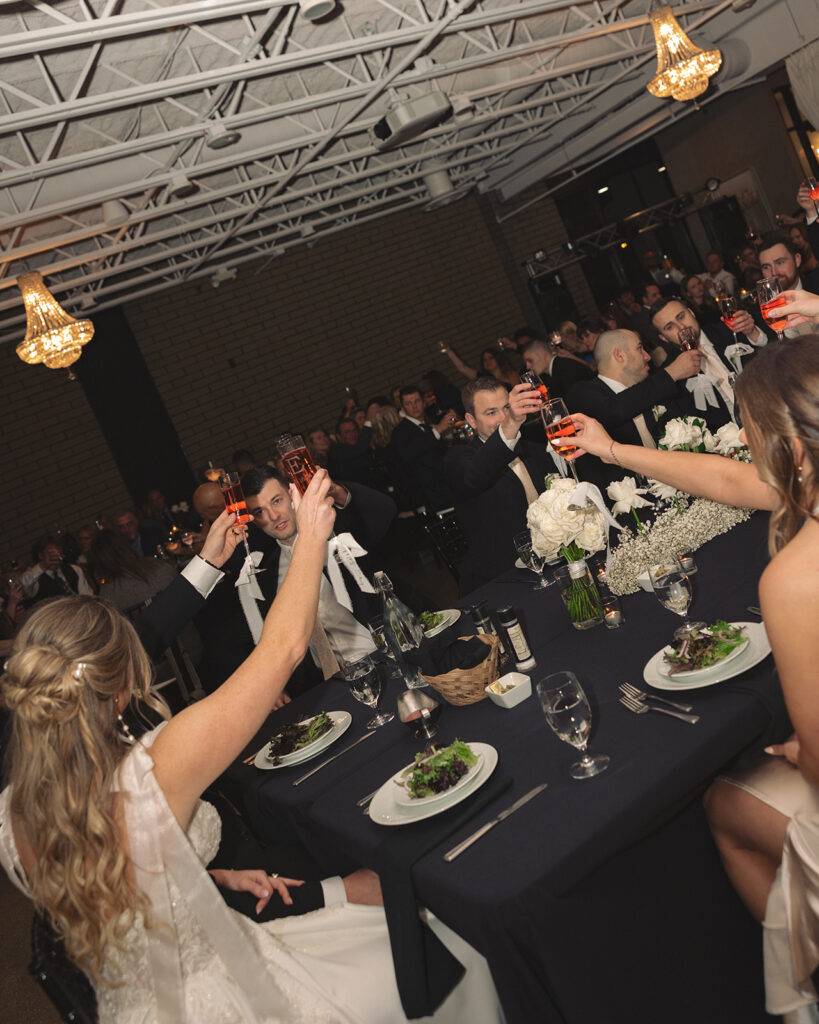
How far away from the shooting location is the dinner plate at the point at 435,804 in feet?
5.49

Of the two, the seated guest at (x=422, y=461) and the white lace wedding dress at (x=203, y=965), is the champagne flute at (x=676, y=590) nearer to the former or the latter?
the white lace wedding dress at (x=203, y=965)

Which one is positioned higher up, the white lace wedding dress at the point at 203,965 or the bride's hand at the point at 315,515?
the bride's hand at the point at 315,515

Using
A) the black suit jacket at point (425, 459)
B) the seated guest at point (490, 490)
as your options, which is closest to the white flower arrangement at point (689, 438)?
the seated guest at point (490, 490)

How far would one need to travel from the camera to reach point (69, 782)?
4.97 ft

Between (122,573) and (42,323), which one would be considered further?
(42,323)

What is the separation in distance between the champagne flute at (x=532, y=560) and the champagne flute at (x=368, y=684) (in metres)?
0.75

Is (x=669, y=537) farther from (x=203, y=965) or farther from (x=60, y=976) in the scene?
(x=60, y=976)

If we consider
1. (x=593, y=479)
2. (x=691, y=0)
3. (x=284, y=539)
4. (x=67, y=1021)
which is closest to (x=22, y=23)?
(x=284, y=539)

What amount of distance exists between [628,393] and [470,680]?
2.16 metres

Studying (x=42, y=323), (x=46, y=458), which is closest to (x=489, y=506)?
(x=42, y=323)

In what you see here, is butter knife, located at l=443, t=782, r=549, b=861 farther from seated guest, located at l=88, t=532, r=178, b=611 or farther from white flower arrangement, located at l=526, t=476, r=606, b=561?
seated guest, located at l=88, t=532, r=178, b=611

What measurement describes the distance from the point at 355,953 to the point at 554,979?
1.89 ft

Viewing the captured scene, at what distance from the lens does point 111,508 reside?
1036cm

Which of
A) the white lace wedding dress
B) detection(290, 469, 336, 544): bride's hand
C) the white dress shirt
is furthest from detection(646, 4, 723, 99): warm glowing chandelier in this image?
the white lace wedding dress
